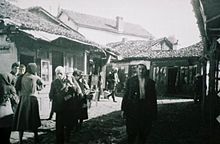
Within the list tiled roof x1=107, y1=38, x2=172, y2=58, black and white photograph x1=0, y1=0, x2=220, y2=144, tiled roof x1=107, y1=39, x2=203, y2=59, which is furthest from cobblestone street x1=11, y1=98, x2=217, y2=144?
tiled roof x1=107, y1=38, x2=172, y2=58

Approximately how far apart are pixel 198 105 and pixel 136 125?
4746 mm

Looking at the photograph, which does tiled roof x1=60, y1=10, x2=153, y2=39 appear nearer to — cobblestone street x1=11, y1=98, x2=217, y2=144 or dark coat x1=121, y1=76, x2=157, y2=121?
cobblestone street x1=11, y1=98, x2=217, y2=144

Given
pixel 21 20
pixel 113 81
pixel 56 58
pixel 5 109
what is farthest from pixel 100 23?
pixel 5 109

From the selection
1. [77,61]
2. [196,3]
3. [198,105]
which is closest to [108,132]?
[196,3]

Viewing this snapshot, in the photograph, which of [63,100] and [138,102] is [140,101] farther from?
[63,100]

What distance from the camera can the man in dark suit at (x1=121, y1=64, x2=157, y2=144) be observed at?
3.28m

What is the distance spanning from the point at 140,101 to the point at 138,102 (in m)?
0.03

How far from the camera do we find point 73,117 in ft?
12.4

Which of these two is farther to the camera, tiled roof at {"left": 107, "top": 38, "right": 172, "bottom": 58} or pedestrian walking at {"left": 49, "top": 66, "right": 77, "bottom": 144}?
tiled roof at {"left": 107, "top": 38, "right": 172, "bottom": 58}

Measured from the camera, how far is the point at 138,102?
131 inches

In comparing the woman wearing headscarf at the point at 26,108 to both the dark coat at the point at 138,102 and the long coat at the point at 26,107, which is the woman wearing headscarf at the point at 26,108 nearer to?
the long coat at the point at 26,107

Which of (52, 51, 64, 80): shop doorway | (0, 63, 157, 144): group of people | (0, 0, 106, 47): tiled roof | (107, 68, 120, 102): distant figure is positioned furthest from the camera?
(107, 68, 120, 102): distant figure

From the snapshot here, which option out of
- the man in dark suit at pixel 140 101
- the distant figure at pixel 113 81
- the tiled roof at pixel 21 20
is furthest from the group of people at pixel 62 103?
the distant figure at pixel 113 81

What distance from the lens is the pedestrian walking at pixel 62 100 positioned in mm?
3568
